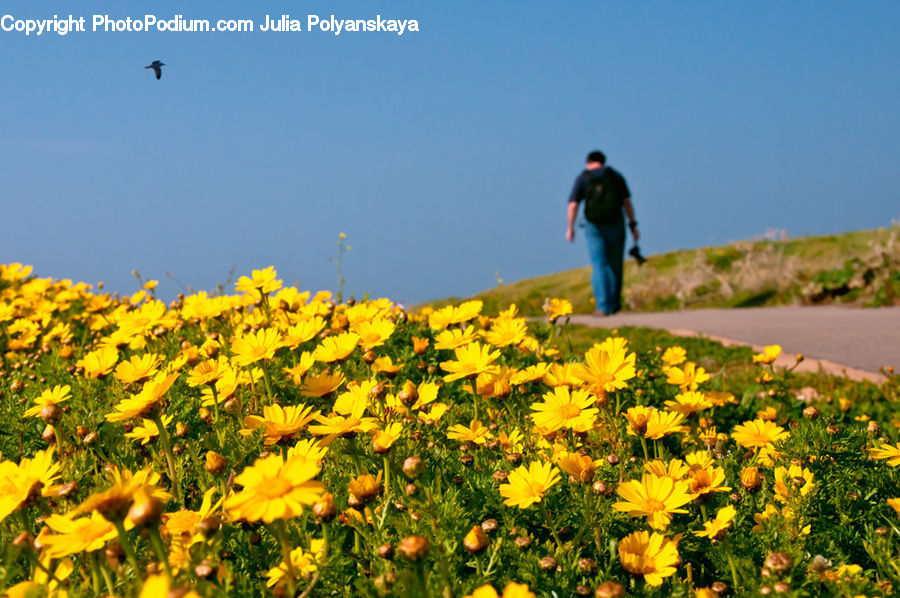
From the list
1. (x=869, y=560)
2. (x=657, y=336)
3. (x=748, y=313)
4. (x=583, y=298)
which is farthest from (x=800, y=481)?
(x=583, y=298)

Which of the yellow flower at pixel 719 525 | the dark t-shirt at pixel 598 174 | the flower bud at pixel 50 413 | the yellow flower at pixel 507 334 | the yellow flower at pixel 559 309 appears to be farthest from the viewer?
the dark t-shirt at pixel 598 174

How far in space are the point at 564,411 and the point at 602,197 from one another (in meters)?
9.35

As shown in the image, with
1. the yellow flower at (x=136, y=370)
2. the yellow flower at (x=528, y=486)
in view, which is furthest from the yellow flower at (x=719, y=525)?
the yellow flower at (x=136, y=370)

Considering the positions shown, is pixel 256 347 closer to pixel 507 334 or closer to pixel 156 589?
pixel 507 334

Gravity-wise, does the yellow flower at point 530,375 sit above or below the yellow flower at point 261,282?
below

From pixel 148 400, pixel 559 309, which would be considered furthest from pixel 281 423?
pixel 559 309

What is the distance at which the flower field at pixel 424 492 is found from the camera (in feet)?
4.83

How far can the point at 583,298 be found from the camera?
15.4m

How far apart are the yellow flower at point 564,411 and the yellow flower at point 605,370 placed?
0.15ft

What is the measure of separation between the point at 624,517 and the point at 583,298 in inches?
541

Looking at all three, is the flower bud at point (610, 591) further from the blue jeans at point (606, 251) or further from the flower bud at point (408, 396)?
the blue jeans at point (606, 251)

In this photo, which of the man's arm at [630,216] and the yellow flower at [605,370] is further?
the man's arm at [630,216]

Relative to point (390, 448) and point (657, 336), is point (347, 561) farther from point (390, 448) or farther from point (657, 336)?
point (657, 336)

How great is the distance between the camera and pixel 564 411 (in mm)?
2193
